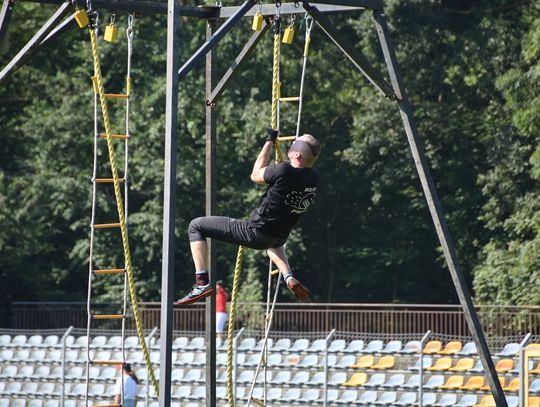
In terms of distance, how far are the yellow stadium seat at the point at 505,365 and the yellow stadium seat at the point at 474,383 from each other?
66 cm

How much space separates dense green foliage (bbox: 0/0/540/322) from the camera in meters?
31.2

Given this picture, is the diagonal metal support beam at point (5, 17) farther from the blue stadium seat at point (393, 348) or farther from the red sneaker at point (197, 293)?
the blue stadium seat at point (393, 348)

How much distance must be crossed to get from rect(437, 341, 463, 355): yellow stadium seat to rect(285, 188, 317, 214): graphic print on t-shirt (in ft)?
33.8

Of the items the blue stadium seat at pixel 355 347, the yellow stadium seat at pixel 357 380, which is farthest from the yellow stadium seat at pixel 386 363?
the blue stadium seat at pixel 355 347

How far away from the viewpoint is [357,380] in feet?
66.0

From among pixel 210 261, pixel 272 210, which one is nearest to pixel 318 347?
pixel 210 261

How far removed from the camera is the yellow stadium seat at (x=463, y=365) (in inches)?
763

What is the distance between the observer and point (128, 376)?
63.5 feet

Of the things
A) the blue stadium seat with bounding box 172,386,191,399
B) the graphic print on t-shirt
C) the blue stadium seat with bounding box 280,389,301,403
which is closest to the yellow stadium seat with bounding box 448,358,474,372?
the blue stadium seat with bounding box 280,389,301,403

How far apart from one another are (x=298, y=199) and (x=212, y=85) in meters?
2.32

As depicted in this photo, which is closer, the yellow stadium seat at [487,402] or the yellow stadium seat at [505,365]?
the yellow stadium seat at [505,365]

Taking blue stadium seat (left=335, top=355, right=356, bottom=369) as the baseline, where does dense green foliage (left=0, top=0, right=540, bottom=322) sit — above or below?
above

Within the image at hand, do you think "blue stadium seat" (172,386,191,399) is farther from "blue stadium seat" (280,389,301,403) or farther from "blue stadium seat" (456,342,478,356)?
"blue stadium seat" (456,342,478,356)

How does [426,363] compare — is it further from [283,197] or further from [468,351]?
[283,197]
